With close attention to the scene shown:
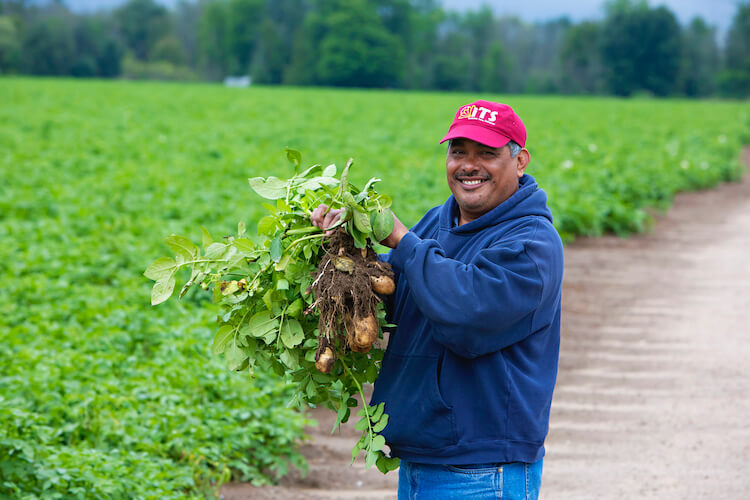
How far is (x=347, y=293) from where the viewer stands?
2449 millimetres

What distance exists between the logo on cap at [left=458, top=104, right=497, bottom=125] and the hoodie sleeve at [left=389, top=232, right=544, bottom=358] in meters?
0.41

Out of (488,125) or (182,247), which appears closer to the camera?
(488,125)

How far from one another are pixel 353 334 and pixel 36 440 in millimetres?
2316

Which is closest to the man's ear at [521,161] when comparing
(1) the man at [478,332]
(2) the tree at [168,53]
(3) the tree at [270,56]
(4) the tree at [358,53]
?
(1) the man at [478,332]

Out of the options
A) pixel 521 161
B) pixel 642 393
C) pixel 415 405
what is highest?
pixel 521 161

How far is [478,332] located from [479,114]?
69 cm

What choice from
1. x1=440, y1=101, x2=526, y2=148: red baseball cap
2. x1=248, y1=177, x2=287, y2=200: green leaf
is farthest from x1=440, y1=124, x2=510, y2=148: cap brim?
x1=248, y1=177, x2=287, y2=200: green leaf

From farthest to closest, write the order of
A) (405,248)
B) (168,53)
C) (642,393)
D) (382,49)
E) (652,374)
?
(168,53) < (382,49) < (652,374) < (642,393) < (405,248)

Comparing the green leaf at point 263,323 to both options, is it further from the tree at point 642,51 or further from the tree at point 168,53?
the tree at point 168,53

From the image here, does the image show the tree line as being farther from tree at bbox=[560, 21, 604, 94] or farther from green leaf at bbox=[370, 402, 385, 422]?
green leaf at bbox=[370, 402, 385, 422]

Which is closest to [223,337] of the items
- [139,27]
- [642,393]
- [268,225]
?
[268,225]

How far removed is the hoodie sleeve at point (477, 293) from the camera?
2.23 metres

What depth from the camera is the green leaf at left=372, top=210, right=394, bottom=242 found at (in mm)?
2406

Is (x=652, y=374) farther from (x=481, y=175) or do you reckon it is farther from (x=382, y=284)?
(x=382, y=284)
